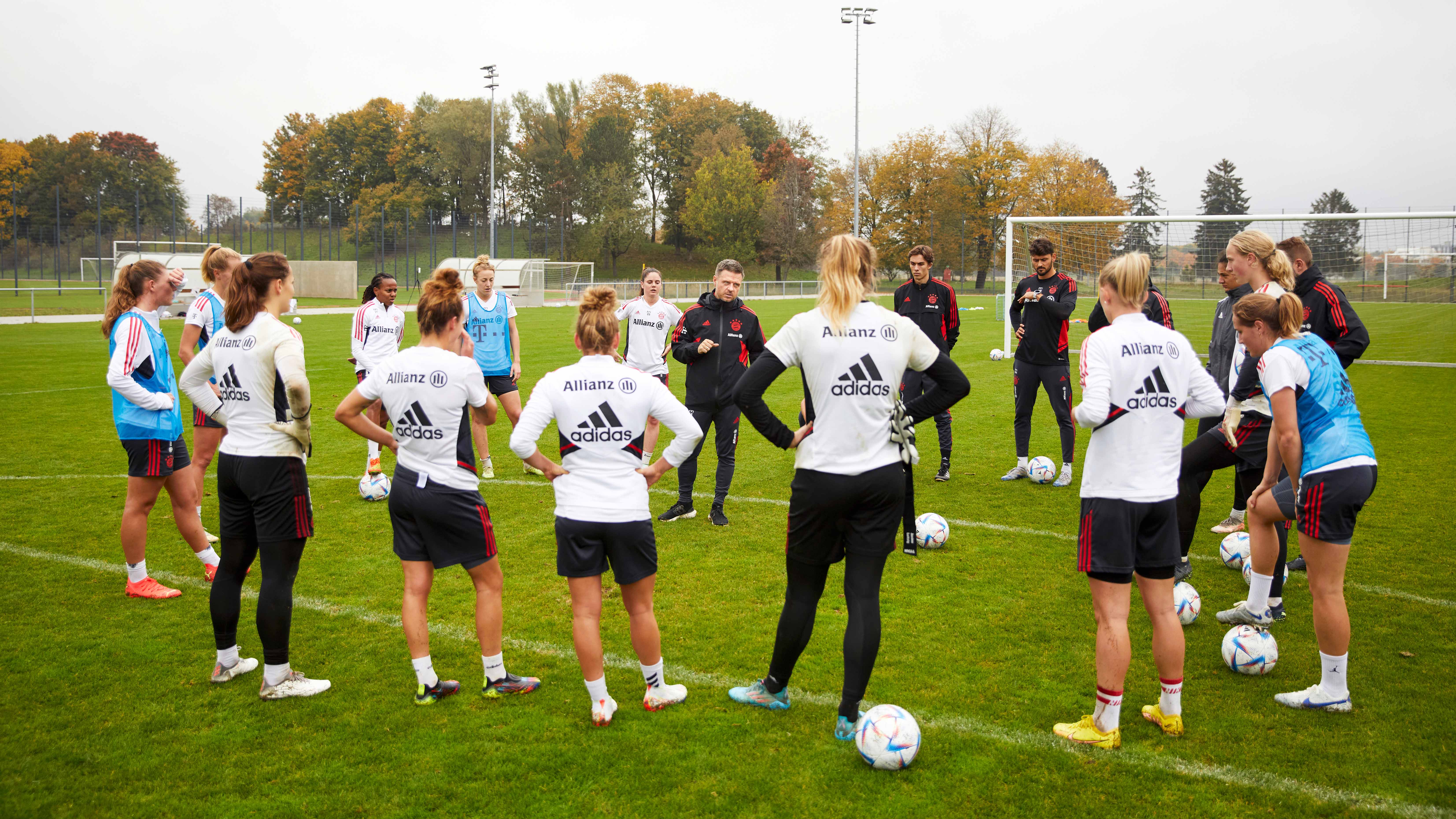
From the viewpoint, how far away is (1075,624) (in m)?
5.11

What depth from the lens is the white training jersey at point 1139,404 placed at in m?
3.55

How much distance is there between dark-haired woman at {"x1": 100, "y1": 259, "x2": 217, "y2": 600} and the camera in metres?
5.15

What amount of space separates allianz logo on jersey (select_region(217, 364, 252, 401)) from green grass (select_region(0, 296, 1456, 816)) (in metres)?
1.52

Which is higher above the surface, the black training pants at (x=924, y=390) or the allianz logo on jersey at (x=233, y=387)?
the allianz logo on jersey at (x=233, y=387)

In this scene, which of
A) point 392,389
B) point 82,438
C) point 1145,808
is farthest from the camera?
point 82,438

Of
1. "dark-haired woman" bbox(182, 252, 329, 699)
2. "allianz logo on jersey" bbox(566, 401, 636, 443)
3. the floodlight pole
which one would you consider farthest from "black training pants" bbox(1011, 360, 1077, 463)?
the floodlight pole

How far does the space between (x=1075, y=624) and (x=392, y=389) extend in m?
4.11

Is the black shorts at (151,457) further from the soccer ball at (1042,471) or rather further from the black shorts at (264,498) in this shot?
the soccer ball at (1042,471)

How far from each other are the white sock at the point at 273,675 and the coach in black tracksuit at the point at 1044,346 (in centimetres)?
668

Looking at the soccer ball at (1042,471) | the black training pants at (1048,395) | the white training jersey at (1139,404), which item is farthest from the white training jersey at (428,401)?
the soccer ball at (1042,471)

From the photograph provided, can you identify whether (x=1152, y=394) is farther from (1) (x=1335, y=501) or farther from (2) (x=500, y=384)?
(2) (x=500, y=384)

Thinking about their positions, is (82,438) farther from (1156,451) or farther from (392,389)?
Answer: (1156,451)

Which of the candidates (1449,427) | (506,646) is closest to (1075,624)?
(506,646)

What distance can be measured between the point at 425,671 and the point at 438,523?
818mm
